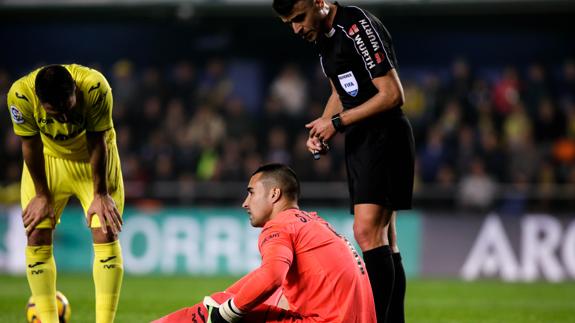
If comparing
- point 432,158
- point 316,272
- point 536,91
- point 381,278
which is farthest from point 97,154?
point 536,91

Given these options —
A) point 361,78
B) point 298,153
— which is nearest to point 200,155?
point 298,153

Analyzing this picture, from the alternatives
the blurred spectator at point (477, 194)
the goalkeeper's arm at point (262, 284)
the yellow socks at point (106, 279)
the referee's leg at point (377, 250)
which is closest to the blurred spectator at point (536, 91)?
the blurred spectator at point (477, 194)

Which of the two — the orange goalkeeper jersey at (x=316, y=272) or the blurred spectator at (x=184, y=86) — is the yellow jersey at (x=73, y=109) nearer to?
the orange goalkeeper jersey at (x=316, y=272)

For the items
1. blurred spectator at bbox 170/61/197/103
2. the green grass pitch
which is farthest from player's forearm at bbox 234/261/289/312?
blurred spectator at bbox 170/61/197/103

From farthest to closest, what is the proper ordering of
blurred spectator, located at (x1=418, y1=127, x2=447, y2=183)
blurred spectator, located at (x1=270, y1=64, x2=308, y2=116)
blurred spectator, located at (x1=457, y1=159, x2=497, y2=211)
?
blurred spectator, located at (x1=270, y1=64, x2=308, y2=116)
blurred spectator, located at (x1=418, y1=127, x2=447, y2=183)
blurred spectator, located at (x1=457, y1=159, x2=497, y2=211)

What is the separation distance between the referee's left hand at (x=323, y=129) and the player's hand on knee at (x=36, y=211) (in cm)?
182

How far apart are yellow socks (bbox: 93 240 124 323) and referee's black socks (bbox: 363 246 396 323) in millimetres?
1650

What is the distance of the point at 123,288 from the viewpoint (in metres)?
11.5

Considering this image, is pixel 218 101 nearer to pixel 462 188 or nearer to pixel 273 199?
pixel 462 188

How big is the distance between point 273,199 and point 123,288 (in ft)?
22.2

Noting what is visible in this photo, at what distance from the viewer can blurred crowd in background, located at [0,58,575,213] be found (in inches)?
582

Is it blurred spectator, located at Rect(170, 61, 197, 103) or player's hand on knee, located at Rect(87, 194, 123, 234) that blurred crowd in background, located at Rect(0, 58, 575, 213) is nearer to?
blurred spectator, located at Rect(170, 61, 197, 103)

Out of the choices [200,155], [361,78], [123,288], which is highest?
[361,78]

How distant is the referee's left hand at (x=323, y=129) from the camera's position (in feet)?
18.6
